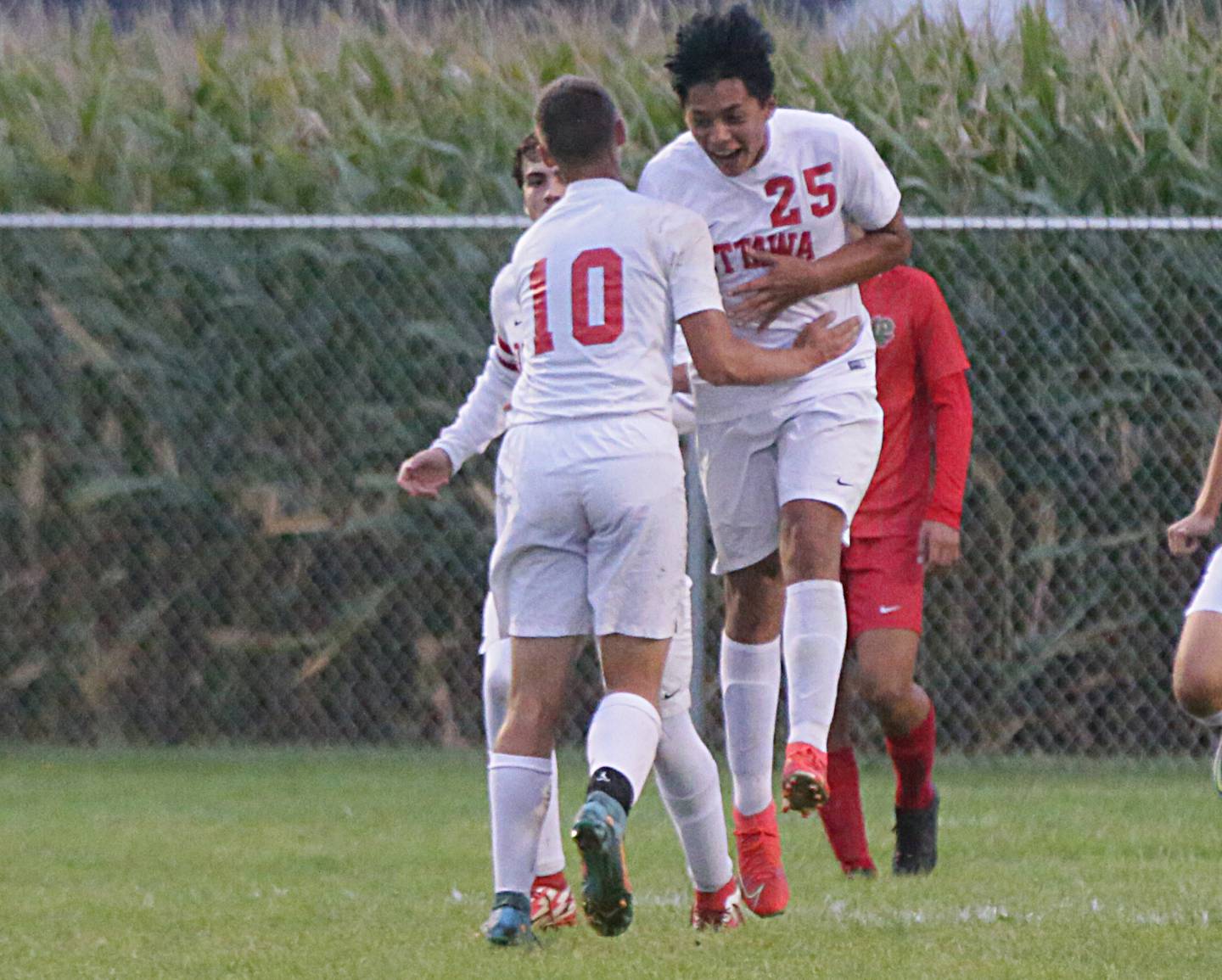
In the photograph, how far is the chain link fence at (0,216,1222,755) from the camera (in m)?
9.89

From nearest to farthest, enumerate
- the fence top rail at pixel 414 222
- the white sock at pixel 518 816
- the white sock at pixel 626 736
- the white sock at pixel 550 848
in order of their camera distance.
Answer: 1. the white sock at pixel 626 736
2. the white sock at pixel 518 816
3. the white sock at pixel 550 848
4. the fence top rail at pixel 414 222

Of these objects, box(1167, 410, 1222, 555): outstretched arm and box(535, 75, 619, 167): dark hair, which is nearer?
box(535, 75, 619, 167): dark hair

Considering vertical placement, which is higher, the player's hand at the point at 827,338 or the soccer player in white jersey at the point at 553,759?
the player's hand at the point at 827,338

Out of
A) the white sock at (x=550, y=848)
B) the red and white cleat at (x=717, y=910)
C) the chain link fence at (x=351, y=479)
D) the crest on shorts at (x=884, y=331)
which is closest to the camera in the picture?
the red and white cleat at (x=717, y=910)

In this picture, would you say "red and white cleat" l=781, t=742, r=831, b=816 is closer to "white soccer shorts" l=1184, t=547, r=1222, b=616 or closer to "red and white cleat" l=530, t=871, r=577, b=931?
"red and white cleat" l=530, t=871, r=577, b=931

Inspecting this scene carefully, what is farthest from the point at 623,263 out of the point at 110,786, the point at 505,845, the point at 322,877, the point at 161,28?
the point at 161,28

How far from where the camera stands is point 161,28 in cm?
1130

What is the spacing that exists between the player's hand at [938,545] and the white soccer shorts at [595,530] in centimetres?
187

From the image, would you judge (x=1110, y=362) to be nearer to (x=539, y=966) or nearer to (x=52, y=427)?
(x=52, y=427)

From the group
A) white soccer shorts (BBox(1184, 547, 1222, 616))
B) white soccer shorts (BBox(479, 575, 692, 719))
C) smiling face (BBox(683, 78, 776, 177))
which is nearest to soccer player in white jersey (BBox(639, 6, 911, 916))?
smiling face (BBox(683, 78, 776, 177))

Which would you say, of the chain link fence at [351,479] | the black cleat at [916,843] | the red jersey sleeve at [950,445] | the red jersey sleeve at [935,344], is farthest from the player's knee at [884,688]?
the chain link fence at [351,479]

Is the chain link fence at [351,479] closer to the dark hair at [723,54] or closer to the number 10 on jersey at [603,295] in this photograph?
the dark hair at [723,54]

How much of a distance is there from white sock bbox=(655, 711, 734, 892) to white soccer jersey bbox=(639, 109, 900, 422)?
2.73 feet

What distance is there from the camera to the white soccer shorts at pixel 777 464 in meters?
5.70
